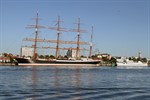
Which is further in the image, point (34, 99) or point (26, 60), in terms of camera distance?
point (26, 60)

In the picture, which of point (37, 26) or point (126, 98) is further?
point (37, 26)

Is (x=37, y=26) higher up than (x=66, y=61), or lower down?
higher up

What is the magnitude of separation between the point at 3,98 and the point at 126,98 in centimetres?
974

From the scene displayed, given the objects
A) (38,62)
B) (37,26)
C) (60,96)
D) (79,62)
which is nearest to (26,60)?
(38,62)

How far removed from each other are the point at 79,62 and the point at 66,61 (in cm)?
803

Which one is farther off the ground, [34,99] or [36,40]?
[36,40]

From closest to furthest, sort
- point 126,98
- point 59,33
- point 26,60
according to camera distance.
→ point 126,98 < point 26,60 < point 59,33

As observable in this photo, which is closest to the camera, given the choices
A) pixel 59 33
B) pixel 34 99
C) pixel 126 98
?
pixel 34 99

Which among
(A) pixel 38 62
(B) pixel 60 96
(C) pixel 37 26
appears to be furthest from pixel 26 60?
(B) pixel 60 96

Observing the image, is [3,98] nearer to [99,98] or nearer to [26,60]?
[99,98]

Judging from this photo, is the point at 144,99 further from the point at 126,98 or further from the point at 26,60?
the point at 26,60

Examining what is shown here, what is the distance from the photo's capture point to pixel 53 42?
197 meters

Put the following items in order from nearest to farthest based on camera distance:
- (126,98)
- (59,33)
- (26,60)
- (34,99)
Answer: (34,99) → (126,98) → (26,60) → (59,33)

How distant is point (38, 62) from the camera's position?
186m
